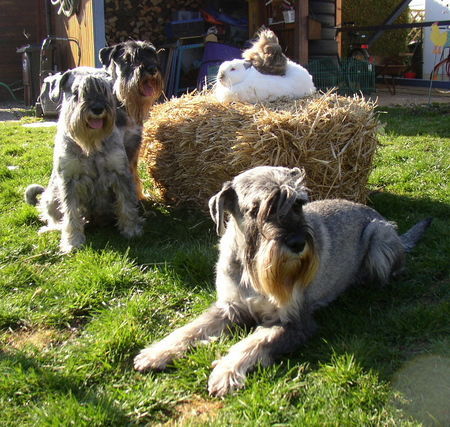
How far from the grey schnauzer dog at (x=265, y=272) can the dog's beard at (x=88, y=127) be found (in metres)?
1.87

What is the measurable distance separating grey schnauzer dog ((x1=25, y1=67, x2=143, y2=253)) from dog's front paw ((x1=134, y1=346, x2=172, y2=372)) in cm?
202

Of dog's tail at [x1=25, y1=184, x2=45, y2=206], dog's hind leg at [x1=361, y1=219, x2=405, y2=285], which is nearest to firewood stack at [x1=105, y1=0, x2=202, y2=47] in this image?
dog's tail at [x1=25, y1=184, x2=45, y2=206]

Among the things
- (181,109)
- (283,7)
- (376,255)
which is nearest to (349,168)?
(376,255)

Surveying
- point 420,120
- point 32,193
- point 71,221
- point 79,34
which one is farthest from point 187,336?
point 79,34

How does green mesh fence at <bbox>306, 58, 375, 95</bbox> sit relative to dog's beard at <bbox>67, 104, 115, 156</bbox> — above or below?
above

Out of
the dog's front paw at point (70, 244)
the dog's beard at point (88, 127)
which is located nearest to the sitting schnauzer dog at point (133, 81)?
the dog's beard at point (88, 127)

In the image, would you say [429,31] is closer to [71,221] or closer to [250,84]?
[250,84]

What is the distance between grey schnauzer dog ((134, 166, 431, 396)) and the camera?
9.51ft

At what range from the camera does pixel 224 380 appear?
2883 mm

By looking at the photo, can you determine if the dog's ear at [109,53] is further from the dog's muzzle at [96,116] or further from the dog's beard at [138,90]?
the dog's muzzle at [96,116]

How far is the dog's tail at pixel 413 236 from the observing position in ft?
14.6

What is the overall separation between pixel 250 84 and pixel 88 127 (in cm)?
188

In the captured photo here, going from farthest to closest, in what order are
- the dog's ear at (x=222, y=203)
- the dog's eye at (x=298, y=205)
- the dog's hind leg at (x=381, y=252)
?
1. the dog's hind leg at (x=381, y=252)
2. the dog's ear at (x=222, y=203)
3. the dog's eye at (x=298, y=205)

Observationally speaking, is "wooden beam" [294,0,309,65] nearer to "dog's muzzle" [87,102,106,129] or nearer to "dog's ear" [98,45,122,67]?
"dog's ear" [98,45,122,67]
